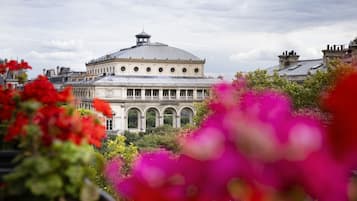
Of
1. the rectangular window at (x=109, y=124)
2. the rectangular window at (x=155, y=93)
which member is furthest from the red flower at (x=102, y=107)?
the rectangular window at (x=155, y=93)

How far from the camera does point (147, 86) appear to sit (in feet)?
216

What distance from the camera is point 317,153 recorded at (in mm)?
1726

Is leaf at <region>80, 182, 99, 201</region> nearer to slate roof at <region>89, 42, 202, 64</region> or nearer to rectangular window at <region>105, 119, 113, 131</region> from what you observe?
rectangular window at <region>105, 119, 113, 131</region>

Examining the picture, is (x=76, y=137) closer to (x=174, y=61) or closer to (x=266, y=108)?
(x=266, y=108)

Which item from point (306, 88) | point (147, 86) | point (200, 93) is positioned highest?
point (306, 88)

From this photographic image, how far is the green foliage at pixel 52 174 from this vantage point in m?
2.18

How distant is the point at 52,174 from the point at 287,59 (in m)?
50.0

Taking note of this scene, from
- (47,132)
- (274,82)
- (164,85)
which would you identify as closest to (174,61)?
(164,85)

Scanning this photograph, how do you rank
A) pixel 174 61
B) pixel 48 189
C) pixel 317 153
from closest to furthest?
pixel 317 153 → pixel 48 189 → pixel 174 61

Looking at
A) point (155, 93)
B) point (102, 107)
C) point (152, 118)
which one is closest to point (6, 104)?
point (102, 107)

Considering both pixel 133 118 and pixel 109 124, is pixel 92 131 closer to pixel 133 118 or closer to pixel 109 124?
pixel 109 124

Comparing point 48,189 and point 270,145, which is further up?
point 270,145

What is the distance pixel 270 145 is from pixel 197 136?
9.5 inches

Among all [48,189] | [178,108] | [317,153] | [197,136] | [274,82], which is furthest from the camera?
[178,108]
